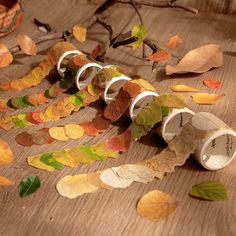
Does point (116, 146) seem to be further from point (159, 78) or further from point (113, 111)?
point (159, 78)

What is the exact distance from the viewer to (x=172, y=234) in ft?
2.21

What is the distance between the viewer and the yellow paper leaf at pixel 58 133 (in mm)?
874

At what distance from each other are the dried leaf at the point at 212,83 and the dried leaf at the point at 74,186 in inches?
17.5

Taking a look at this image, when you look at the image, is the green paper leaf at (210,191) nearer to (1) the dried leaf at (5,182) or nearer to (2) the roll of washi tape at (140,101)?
(2) the roll of washi tape at (140,101)

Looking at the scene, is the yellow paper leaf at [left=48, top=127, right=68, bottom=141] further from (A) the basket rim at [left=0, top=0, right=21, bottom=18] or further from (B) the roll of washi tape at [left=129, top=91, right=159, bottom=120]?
(A) the basket rim at [left=0, top=0, right=21, bottom=18]

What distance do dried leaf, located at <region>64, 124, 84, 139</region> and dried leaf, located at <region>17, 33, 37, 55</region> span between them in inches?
16.1

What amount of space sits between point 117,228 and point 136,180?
111 millimetres

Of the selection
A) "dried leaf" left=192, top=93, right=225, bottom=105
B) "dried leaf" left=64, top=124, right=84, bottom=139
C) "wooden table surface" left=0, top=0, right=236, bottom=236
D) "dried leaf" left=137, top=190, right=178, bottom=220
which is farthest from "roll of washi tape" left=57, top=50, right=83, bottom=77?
"dried leaf" left=137, top=190, right=178, bottom=220

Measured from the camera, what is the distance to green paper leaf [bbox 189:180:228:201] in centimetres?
74

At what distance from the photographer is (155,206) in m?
0.72

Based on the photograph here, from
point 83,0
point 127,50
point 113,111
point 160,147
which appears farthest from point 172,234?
point 83,0

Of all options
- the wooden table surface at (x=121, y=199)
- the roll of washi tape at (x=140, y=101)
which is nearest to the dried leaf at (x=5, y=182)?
the wooden table surface at (x=121, y=199)

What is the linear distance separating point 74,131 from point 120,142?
11 cm

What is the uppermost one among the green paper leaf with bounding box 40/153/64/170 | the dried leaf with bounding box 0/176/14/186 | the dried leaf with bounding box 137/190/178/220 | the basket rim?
the basket rim
